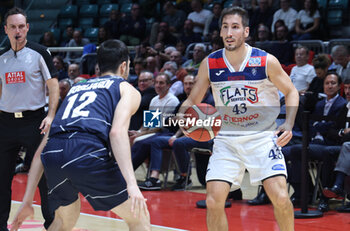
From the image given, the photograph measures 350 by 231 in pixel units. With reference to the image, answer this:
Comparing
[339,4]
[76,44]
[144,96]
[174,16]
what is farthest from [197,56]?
[76,44]

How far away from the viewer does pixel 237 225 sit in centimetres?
616

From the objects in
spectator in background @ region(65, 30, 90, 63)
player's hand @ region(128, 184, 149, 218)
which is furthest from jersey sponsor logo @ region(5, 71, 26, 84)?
spectator in background @ region(65, 30, 90, 63)

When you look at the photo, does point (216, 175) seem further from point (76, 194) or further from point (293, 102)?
point (76, 194)

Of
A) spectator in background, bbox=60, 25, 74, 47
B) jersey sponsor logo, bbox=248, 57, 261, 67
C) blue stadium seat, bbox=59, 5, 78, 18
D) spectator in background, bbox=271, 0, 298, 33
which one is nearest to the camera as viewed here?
jersey sponsor logo, bbox=248, 57, 261, 67

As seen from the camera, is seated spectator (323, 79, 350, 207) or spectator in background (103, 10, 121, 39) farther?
spectator in background (103, 10, 121, 39)

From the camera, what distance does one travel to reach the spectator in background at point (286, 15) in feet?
36.2

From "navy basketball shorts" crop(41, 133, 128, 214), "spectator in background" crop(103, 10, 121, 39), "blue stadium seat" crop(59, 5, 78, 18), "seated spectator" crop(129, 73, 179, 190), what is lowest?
"seated spectator" crop(129, 73, 179, 190)

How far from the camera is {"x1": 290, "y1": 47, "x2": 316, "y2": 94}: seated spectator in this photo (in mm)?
9023

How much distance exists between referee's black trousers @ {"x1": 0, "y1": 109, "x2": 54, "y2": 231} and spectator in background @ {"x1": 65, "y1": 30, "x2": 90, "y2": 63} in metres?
7.52

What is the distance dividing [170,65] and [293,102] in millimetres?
5758

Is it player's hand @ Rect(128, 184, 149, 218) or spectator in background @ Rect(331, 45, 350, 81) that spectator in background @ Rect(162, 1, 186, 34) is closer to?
spectator in background @ Rect(331, 45, 350, 81)

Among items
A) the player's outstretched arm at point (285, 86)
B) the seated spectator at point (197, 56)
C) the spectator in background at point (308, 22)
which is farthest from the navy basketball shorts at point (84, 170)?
the spectator in background at point (308, 22)

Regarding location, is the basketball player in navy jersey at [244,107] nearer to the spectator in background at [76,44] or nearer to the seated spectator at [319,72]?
the seated spectator at [319,72]

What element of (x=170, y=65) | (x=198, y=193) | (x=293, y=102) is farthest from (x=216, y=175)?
(x=170, y=65)
